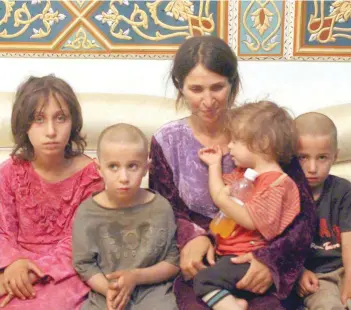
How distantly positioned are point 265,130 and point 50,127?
0.70 m

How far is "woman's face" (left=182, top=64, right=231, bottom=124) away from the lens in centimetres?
206

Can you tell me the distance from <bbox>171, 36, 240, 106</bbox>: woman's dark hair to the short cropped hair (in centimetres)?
15

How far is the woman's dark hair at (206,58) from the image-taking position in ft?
6.78

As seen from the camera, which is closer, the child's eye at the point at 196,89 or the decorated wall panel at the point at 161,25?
the child's eye at the point at 196,89

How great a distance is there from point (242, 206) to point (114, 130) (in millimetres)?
467

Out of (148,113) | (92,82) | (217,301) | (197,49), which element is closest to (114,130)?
(197,49)

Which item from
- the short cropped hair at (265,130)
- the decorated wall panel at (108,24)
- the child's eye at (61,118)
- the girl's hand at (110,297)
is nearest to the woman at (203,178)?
the short cropped hair at (265,130)

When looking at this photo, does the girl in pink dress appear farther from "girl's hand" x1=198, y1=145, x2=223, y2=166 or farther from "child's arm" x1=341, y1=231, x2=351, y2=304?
"child's arm" x1=341, y1=231, x2=351, y2=304

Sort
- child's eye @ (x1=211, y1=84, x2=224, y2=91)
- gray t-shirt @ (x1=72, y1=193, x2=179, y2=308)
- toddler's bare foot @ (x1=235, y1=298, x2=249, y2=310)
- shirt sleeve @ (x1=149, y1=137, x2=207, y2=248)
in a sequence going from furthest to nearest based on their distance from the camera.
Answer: shirt sleeve @ (x1=149, y1=137, x2=207, y2=248), child's eye @ (x1=211, y1=84, x2=224, y2=91), gray t-shirt @ (x1=72, y1=193, x2=179, y2=308), toddler's bare foot @ (x1=235, y1=298, x2=249, y2=310)

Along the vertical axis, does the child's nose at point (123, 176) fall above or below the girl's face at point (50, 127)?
below

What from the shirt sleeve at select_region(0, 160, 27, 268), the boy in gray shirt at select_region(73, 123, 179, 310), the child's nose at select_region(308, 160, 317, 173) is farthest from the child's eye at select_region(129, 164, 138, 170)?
the child's nose at select_region(308, 160, 317, 173)

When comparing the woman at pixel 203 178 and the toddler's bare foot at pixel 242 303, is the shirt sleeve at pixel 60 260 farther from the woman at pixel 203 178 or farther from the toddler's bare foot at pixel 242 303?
the toddler's bare foot at pixel 242 303

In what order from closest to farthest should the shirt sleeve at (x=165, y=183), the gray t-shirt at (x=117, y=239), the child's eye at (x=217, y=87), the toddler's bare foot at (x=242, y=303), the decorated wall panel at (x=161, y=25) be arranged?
the toddler's bare foot at (x=242, y=303), the gray t-shirt at (x=117, y=239), the child's eye at (x=217, y=87), the shirt sleeve at (x=165, y=183), the decorated wall panel at (x=161, y=25)

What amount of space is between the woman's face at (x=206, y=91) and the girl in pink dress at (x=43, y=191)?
16.0 inches
